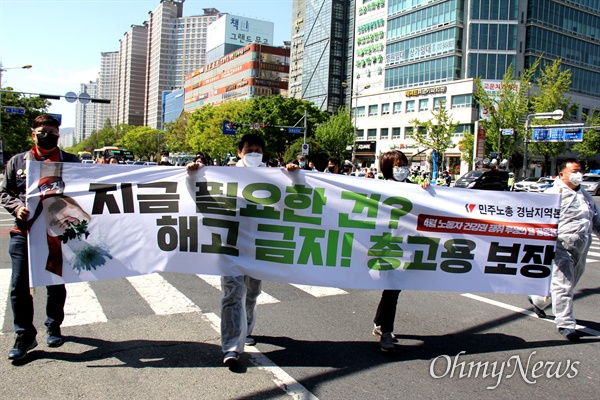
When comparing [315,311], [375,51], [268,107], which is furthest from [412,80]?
[315,311]

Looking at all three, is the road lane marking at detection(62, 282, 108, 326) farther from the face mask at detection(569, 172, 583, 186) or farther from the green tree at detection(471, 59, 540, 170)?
the green tree at detection(471, 59, 540, 170)

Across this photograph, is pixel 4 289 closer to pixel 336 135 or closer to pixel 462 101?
pixel 462 101

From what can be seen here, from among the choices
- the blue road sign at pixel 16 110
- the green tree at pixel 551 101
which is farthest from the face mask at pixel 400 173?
the green tree at pixel 551 101

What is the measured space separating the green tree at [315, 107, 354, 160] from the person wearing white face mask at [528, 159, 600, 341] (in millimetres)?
60291

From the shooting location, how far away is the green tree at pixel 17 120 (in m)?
52.4

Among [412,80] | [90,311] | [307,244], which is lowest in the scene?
[90,311]

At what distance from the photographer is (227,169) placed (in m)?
4.50

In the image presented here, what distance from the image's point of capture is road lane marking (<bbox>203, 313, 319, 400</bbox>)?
3596 mm

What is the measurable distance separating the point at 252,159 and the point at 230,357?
1.75 meters

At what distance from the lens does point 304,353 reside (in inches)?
173

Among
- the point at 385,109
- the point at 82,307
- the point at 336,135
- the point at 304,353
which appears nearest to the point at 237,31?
the point at 385,109

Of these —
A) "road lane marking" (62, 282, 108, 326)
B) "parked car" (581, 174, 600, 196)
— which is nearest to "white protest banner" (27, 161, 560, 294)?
"road lane marking" (62, 282, 108, 326)

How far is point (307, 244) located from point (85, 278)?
1975 mm

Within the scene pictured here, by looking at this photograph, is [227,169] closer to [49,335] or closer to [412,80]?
[49,335]
